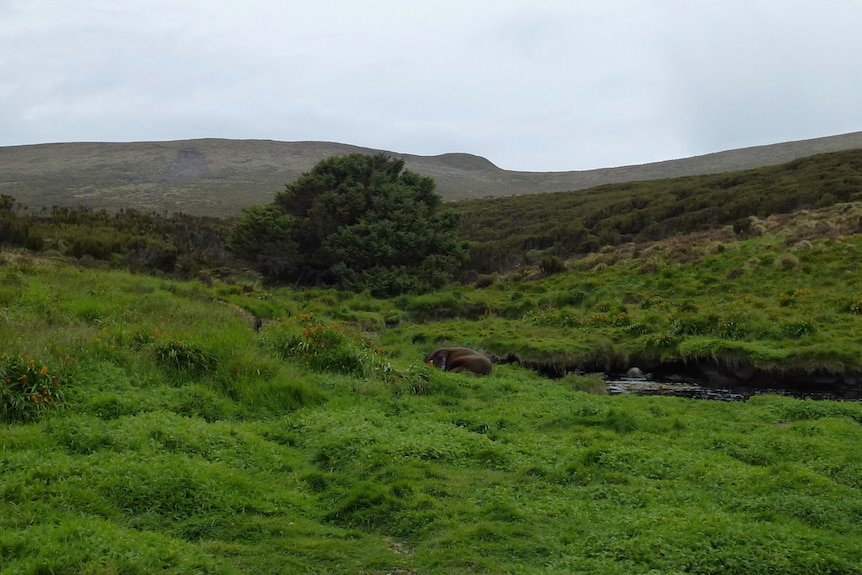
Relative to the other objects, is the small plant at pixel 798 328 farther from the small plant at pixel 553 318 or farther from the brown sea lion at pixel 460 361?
the brown sea lion at pixel 460 361

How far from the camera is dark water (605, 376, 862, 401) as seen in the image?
14.5m

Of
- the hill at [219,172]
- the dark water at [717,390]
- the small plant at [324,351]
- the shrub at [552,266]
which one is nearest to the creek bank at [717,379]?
the dark water at [717,390]

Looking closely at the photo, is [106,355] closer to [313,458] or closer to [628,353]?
[313,458]

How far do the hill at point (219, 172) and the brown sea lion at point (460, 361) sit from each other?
45.8 m

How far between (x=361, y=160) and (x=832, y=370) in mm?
23533

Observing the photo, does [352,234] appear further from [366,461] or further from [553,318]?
[366,461]

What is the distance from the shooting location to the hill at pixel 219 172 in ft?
210

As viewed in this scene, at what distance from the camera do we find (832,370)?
15094 mm

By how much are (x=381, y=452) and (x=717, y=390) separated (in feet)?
32.3

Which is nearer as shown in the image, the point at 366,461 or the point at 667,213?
the point at 366,461

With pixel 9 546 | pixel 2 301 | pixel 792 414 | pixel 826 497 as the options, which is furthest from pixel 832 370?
pixel 2 301

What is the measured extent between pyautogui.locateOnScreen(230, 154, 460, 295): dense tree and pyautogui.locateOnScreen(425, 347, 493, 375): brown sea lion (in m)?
12.3

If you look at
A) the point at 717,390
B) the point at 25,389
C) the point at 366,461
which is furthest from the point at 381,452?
the point at 717,390

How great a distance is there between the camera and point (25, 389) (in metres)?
8.47
